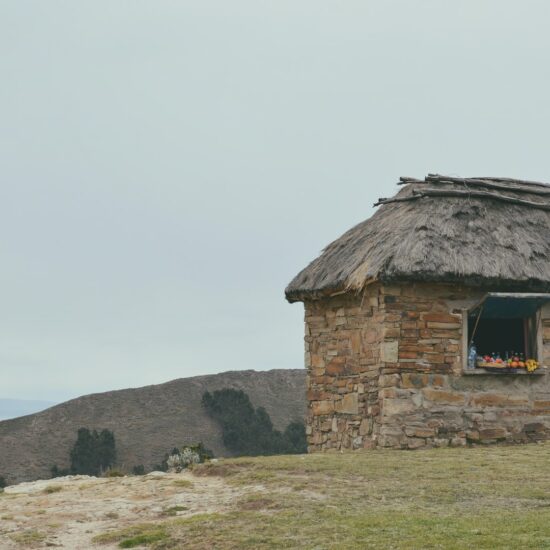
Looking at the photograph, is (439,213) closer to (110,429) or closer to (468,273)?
(468,273)

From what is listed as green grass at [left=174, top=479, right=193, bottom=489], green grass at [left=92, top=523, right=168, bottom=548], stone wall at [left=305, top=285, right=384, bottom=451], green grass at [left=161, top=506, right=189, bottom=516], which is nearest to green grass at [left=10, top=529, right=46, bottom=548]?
green grass at [left=92, top=523, right=168, bottom=548]

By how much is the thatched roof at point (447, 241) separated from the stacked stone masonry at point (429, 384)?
0.42 metres

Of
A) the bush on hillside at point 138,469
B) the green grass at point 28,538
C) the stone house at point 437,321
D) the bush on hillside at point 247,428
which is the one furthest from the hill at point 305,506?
the bush on hillside at point 247,428

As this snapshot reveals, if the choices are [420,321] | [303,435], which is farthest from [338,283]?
[303,435]

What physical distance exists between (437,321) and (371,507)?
5.52m

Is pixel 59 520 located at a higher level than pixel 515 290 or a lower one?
lower

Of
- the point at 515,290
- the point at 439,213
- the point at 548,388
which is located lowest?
the point at 548,388

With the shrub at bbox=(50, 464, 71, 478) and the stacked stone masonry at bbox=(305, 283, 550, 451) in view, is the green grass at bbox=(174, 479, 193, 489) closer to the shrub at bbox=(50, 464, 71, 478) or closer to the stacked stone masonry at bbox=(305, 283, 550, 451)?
the stacked stone masonry at bbox=(305, 283, 550, 451)

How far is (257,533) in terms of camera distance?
32.7 ft

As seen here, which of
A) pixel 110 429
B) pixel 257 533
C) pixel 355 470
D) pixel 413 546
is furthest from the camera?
pixel 110 429

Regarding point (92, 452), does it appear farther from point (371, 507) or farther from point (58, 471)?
point (371, 507)

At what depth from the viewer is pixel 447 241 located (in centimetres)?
1627

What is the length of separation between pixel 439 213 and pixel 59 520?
7982 millimetres

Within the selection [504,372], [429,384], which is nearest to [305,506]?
[429,384]
